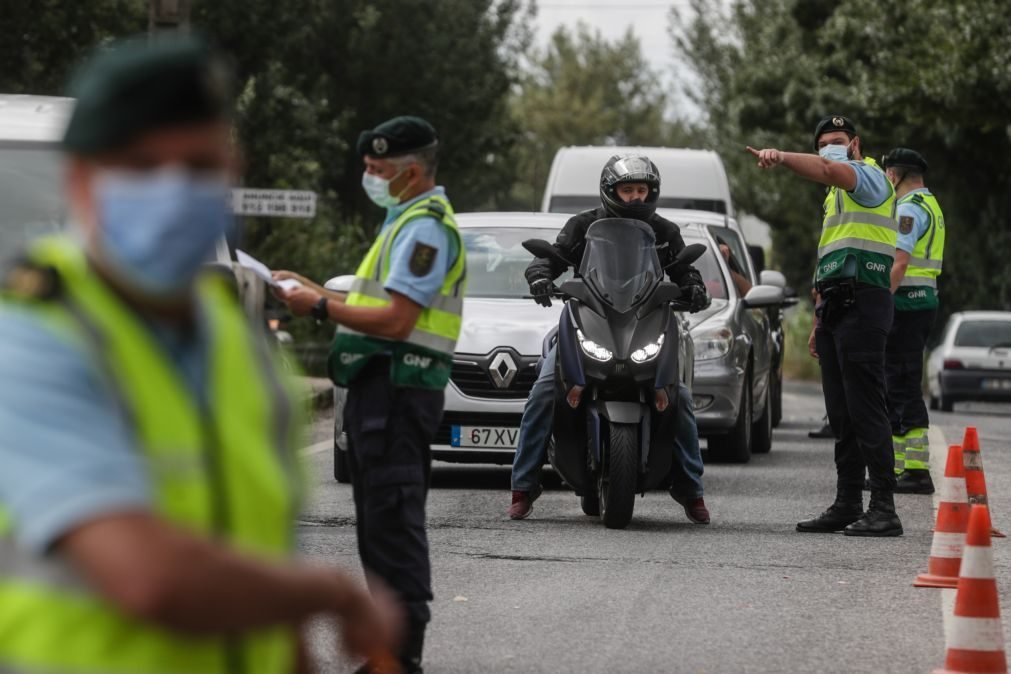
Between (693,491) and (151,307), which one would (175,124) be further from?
(693,491)

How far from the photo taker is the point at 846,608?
24.5ft

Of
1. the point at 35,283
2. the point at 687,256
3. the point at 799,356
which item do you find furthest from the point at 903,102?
the point at 35,283

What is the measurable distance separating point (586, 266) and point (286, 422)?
7.40 metres

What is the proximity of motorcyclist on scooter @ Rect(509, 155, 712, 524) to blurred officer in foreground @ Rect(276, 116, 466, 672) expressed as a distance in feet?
13.3

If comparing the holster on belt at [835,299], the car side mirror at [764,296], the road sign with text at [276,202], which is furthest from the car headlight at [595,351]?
the road sign with text at [276,202]

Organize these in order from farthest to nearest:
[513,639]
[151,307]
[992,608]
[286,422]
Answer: [513,639]
[992,608]
[286,422]
[151,307]

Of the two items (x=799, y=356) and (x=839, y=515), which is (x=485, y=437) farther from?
Result: (x=799, y=356)

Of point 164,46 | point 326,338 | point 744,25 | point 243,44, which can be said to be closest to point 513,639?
point 164,46

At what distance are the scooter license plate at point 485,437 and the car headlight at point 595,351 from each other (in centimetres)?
161

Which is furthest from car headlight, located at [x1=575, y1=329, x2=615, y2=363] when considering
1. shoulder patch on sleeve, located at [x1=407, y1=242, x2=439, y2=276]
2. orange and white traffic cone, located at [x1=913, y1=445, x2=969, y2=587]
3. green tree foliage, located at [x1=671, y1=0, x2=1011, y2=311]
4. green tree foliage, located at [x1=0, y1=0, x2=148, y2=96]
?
green tree foliage, located at [x1=671, y1=0, x2=1011, y2=311]

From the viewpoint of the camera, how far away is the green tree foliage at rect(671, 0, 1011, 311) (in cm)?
3114

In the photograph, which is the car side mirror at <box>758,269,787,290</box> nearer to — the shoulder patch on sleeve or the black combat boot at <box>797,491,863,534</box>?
the black combat boot at <box>797,491,863,534</box>

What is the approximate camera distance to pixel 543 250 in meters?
9.98

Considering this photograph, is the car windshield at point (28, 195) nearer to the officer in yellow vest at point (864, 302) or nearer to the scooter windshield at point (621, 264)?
the scooter windshield at point (621, 264)
